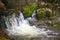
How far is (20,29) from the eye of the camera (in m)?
9.70

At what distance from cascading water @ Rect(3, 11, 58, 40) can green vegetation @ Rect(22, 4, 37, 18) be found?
82cm

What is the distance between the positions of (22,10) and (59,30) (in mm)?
3318

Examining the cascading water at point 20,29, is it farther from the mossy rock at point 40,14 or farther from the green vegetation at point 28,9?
the mossy rock at point 40,14

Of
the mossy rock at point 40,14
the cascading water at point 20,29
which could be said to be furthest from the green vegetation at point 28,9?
the cascading water at point 20,29

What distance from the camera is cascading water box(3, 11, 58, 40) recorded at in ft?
29.0

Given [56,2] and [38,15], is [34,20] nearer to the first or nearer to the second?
[38,15]

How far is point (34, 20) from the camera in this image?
1141 centimetres

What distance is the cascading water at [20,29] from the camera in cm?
885

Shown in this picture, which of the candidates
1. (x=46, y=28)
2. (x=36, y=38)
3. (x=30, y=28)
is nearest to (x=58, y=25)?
(x=46, y=28)

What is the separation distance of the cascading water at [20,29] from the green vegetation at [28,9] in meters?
0.82

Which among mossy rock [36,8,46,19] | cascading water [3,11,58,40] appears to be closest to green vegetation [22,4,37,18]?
mossy rock [36,8,46,19]

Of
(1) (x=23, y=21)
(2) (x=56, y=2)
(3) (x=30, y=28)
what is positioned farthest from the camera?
(2) (x=56, y=2)

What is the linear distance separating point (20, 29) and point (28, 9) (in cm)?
291

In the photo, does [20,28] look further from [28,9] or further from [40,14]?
[28,9]
